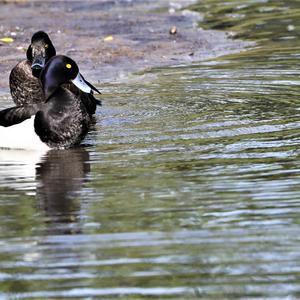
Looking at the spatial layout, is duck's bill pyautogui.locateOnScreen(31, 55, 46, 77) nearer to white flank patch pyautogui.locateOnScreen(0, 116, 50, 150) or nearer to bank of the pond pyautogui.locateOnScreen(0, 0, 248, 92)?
bank of the pond pyautogui.locateOnScreen(0, 0, 248, 92)

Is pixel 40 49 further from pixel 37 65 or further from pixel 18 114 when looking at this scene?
pixel 18 114

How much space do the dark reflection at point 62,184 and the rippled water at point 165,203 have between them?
0.04ft

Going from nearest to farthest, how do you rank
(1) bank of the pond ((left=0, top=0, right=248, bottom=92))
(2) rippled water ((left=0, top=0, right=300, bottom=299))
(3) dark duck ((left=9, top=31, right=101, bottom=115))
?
(2) rippled water ((left=0, top=0, right=300, bottom=299)), (3) dark duck ((left=9, top=31, right=101, bottom=115)), (1) bank of the pond ((left=0, top=0, right=248, bottom=92))

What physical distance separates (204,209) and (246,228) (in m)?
0.54

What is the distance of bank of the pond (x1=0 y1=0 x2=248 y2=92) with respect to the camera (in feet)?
48.6

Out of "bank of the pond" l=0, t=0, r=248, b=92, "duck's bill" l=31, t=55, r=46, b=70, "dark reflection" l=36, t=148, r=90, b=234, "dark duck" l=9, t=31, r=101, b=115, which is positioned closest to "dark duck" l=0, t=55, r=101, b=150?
"dark reflection" l=36, t=148, r=90, b=234

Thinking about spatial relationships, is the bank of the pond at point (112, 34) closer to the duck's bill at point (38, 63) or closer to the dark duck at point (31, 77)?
the dark duck at point (31, 77)

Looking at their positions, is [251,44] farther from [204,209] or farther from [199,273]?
[199,273]

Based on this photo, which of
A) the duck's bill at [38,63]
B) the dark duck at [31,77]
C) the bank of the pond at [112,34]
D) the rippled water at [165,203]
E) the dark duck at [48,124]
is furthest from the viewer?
the bank of the pond at [112,34]

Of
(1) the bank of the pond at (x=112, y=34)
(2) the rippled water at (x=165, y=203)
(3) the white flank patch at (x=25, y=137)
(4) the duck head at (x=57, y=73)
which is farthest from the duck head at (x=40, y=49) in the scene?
(3) the white flank patch at (x=25, y=137)

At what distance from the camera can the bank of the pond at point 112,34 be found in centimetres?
1483

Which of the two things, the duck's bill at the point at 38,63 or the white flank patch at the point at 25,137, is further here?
the duck's bill at the point at 38,63

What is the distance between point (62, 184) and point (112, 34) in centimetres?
963

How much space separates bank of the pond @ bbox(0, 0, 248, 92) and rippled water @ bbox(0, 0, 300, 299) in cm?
290
